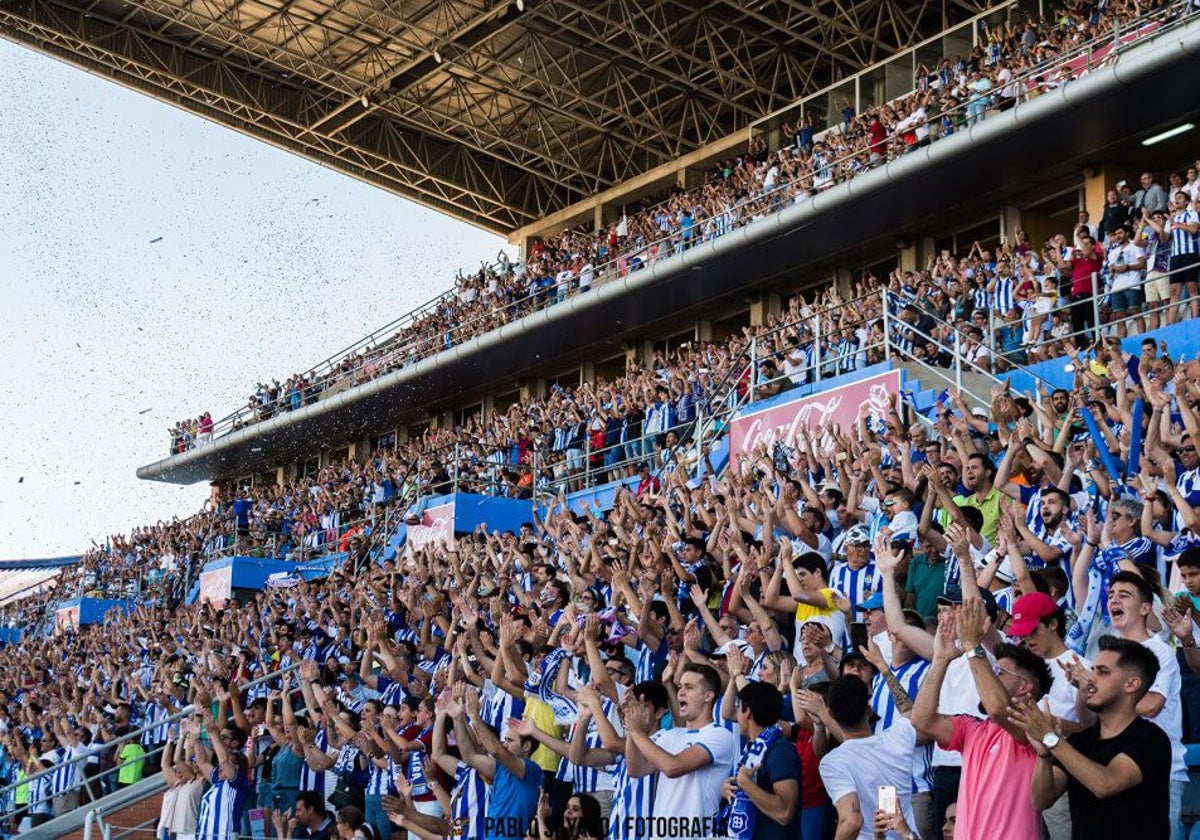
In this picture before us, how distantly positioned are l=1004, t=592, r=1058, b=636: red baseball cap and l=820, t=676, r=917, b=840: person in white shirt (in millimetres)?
603

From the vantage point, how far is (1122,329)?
14375mm

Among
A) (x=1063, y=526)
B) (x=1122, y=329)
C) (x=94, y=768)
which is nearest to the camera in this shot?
(x=1063, y=526)

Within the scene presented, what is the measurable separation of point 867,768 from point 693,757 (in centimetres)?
83

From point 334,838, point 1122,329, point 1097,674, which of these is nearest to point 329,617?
point 334,838

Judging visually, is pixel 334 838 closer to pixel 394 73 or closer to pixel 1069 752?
pixel 1069 752

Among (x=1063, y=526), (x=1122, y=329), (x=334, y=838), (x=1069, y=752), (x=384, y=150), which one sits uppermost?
(x=384, y=150)

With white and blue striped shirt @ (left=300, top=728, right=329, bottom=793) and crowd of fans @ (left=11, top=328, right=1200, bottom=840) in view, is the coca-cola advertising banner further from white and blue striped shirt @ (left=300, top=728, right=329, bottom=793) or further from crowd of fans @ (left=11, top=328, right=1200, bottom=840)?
white and blue striped shirt @ (left=300, top=728, right=329, bottom=793)

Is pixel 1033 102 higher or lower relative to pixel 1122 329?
higher

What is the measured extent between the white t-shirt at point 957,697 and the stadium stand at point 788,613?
17mm

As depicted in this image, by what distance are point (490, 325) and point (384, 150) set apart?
9290 mm

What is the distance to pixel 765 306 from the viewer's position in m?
26.7

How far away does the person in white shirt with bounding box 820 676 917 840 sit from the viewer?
571 centimetres

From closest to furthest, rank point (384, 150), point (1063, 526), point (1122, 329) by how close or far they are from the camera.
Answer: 1. point (1063, 526)
2. point (1122, 329)
3. point (384, 150)

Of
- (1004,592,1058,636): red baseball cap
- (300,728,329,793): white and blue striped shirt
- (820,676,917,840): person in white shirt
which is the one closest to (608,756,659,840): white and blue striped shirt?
(820,676,917,840): person in white shirt
